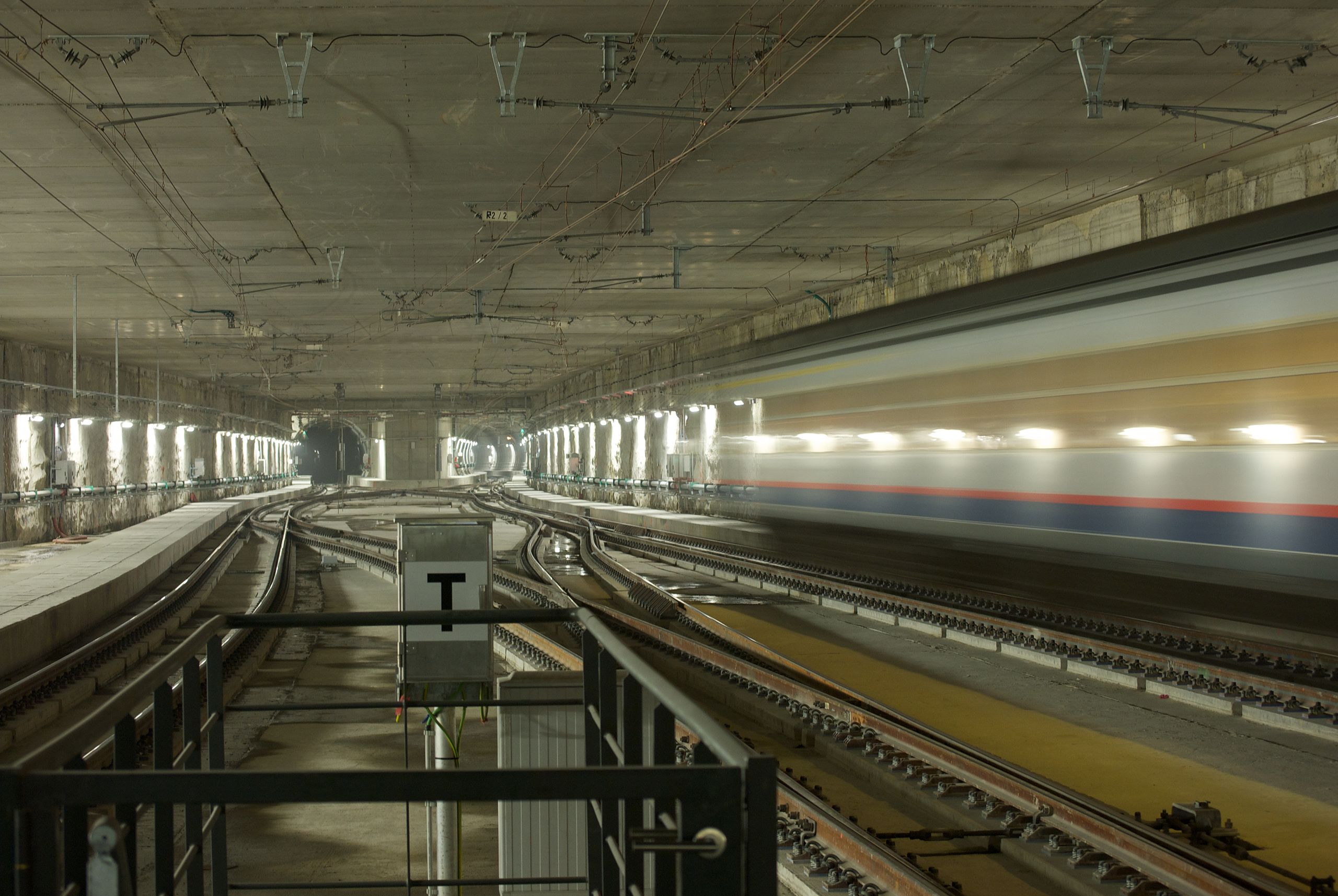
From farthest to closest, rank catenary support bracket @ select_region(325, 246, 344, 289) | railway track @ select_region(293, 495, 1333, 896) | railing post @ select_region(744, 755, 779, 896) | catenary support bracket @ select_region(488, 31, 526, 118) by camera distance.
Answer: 1. catenary support bracket @ select_region(325, 246, 344, 289)
2. catenary support bracket @ select_region(488, 31, 526, 118)
3. railway track @ select_region(293, 495, 1333, 896)
4. railing post @ select_region(744, 755, 779, 896)

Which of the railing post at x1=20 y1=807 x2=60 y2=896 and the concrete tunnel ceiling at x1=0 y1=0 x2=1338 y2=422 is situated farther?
the concrete tunnel ceiling at x1=0 y1=0 x2=1338 y2=422

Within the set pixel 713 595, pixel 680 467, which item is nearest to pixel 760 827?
pixel 713 595

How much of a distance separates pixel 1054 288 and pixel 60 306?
24.2m

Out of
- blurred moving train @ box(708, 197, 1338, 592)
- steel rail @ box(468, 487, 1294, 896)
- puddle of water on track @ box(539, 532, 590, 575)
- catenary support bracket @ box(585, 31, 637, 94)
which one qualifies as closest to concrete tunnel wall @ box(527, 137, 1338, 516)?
blurred moving train @ box(708, 197, 1338, 592)

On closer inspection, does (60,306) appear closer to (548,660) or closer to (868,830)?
(548,660)

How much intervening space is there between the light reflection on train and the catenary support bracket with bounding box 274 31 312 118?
6899mm

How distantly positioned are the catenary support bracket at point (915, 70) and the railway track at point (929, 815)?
587 cm

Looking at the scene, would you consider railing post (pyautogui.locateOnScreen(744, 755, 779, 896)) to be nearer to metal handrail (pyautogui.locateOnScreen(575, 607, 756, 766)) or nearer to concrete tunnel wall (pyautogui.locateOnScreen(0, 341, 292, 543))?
metal handrail (pyautogui.locateOnScreen(575, 607, 756, 766))

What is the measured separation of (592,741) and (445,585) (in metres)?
2.93

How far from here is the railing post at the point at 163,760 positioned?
10.5ft

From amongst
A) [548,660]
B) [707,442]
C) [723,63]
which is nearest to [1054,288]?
[723,63]

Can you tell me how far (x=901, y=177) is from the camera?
16375 millimetres

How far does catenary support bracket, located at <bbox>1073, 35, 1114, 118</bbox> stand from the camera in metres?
11.2

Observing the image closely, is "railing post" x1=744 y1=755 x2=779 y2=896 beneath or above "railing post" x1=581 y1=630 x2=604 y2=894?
above
